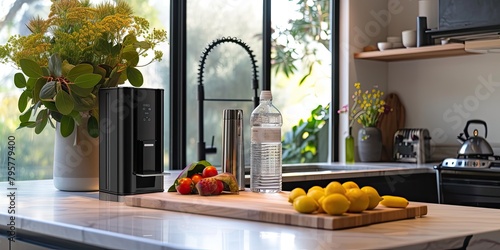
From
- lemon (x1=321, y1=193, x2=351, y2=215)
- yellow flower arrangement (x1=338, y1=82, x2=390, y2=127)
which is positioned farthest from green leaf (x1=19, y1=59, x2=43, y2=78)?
yellow flower arrangement (x1=338, y1=82, x2=390, y2=127)

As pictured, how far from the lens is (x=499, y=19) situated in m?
3.98

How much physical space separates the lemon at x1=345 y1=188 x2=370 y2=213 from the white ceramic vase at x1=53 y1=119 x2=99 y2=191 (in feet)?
3.69

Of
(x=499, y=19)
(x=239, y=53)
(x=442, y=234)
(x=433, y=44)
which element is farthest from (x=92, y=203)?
(x=433, y=44)

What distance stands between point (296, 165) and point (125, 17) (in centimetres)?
A: 217

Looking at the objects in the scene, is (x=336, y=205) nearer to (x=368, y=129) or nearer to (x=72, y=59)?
(x=72, y=59)

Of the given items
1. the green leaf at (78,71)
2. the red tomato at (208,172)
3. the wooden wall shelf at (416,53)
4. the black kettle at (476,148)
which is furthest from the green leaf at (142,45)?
the wooden wall shelf at (416,53)

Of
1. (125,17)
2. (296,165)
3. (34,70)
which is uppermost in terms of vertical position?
(125,17)

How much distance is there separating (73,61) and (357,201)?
1.19 meters

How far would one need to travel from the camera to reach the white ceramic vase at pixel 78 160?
256 cm

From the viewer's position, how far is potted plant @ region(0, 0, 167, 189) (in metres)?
2.38

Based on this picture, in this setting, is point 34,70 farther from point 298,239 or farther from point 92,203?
point 298,239

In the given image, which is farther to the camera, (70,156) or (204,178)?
(70,156)

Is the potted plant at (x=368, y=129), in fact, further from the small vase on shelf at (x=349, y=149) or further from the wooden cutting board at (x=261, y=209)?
the wooden cutting board at (x=261, y=209)

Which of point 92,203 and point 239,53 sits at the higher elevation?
point 239,53
